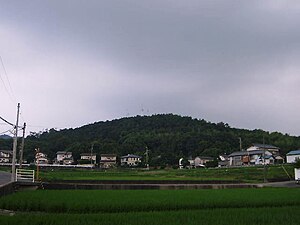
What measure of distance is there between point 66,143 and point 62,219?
114688 millimetres

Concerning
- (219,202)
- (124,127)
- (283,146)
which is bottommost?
(219,202)

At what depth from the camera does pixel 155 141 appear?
123688 millimetres

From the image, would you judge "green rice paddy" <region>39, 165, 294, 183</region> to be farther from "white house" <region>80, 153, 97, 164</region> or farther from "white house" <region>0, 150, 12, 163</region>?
"white house" <region>0, 150, 12, 163</region>

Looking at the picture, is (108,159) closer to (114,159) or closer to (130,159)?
(114,159)

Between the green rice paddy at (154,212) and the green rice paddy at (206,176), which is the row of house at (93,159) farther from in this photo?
the green rice paddy at (154,212)

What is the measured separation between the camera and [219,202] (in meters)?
17.2

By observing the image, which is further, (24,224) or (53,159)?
(53,159)

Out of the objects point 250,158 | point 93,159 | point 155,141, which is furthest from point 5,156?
point 250,158

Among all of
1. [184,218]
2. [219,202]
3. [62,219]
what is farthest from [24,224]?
[219,202]

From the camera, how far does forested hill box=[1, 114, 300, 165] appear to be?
4464 inches

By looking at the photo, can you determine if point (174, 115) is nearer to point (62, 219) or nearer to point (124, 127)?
point (124, 127)

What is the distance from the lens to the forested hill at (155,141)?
11338cm

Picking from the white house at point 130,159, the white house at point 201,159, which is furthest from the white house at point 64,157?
the white house at point 201,159

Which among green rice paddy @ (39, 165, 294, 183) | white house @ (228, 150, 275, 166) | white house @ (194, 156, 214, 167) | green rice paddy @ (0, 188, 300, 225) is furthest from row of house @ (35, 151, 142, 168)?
green rice paddy @ (0, 188, 300, 225)
